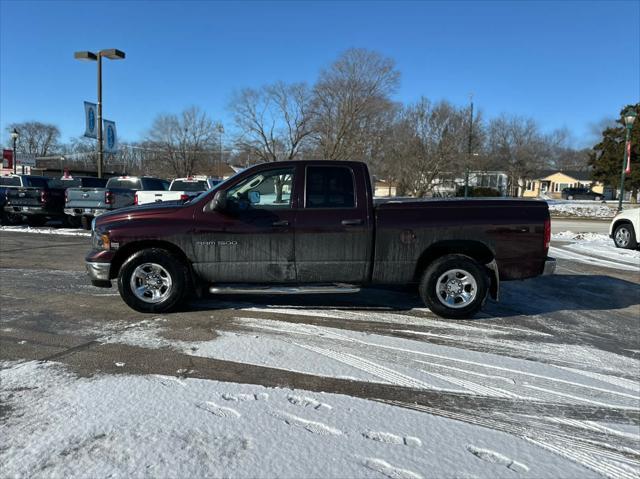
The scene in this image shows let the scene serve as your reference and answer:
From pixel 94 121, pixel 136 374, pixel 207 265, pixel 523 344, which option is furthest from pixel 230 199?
pixel 94 121

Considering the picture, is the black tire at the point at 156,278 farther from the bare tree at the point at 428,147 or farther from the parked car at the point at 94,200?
the bare tree at the point at 428,147

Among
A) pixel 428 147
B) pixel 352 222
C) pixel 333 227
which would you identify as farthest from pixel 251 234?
A: pixel 428 147

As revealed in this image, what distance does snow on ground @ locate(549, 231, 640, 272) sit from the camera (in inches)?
386

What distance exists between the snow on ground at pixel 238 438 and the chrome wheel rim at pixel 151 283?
1993 mm

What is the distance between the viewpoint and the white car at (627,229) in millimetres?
11516

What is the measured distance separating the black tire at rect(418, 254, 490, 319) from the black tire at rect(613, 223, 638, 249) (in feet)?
29.2

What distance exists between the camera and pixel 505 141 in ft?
224

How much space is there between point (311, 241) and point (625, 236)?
10754 mm

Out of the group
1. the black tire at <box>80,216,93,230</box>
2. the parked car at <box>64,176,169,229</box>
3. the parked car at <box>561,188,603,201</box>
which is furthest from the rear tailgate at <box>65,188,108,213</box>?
the parked car at <box>561,188,603,201</box>

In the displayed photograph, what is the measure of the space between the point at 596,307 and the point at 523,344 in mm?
2442

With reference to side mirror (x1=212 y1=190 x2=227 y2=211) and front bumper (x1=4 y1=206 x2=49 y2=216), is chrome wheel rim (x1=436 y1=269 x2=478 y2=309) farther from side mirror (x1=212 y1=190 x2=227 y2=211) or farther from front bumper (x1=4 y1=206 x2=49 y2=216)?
front bumper (x1=4 y1=206 x2=49 y2=216)

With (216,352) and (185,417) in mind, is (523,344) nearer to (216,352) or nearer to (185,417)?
(216,352)

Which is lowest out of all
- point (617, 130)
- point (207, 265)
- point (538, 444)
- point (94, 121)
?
point (538, 444)

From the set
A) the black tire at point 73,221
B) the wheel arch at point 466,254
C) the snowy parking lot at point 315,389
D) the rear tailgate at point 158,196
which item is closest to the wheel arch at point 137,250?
the snowy parking lot at point 315,389
